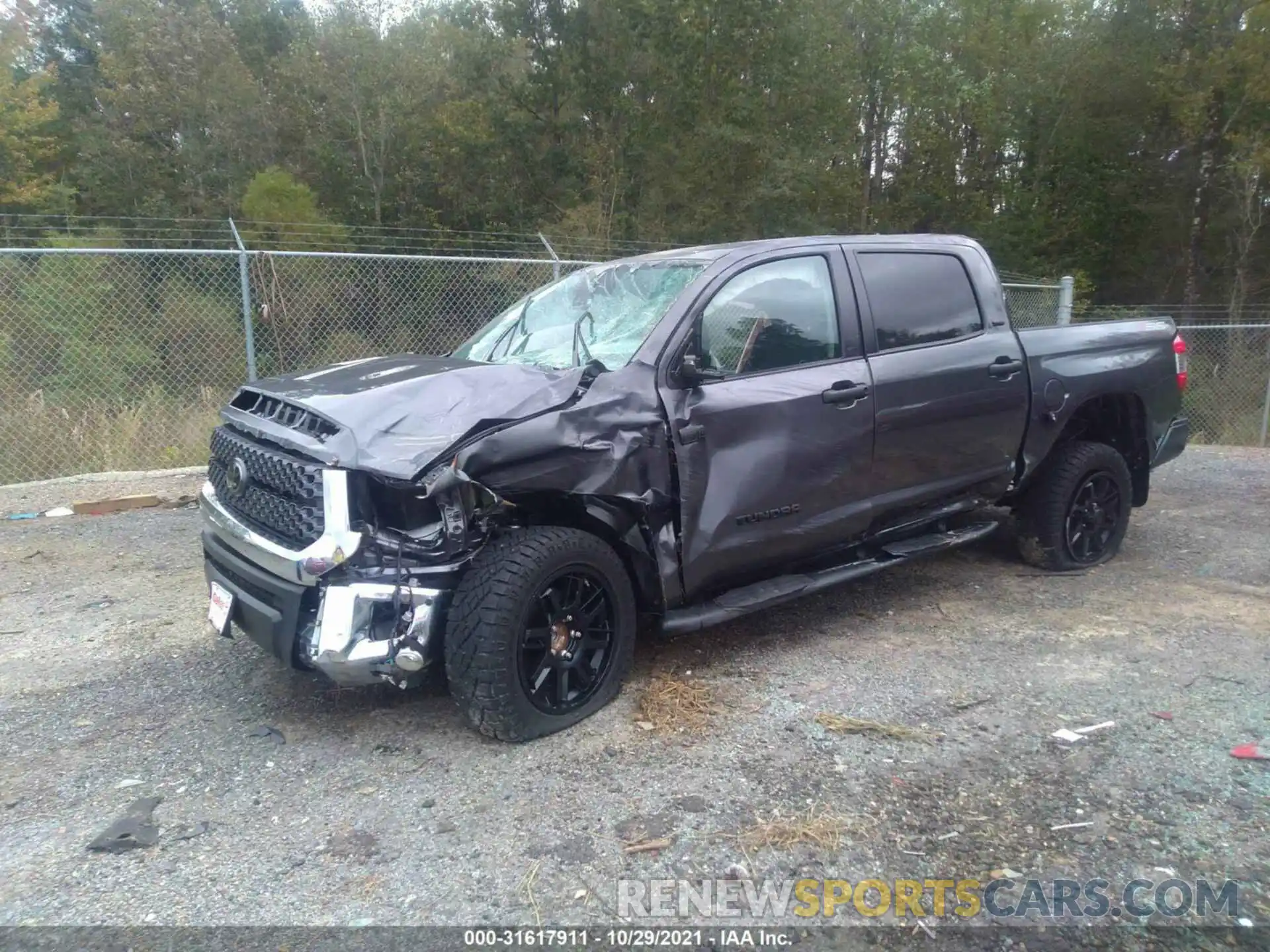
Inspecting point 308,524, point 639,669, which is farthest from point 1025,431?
point 308,524

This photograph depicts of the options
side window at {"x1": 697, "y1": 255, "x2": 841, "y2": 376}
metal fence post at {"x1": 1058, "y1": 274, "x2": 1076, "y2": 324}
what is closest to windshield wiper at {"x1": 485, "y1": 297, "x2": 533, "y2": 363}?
side window at {"x1": 697, "y1": 255, "x2": 841, "y2": 376}

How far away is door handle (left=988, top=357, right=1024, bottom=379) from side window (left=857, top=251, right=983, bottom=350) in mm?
205

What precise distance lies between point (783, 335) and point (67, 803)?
330cm

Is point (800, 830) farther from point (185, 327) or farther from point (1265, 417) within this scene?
point (1265, 417)

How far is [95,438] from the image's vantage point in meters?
8.38

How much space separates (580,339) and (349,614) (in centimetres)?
158

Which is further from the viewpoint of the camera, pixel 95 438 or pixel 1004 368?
pixel 95 438

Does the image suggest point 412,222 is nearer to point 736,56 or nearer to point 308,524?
point 736,56

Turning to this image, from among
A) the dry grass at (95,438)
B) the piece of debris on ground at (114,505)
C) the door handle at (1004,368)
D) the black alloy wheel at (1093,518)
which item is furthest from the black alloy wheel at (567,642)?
the dry grass at (95,438)

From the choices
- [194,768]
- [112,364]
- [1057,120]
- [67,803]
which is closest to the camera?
[67,803]

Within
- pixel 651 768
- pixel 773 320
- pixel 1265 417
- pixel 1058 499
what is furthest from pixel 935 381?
pixel 1265 417

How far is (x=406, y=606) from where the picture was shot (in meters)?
3.20

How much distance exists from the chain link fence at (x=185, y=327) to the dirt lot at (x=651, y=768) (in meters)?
4.29

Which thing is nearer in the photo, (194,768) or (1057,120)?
(194,768)
